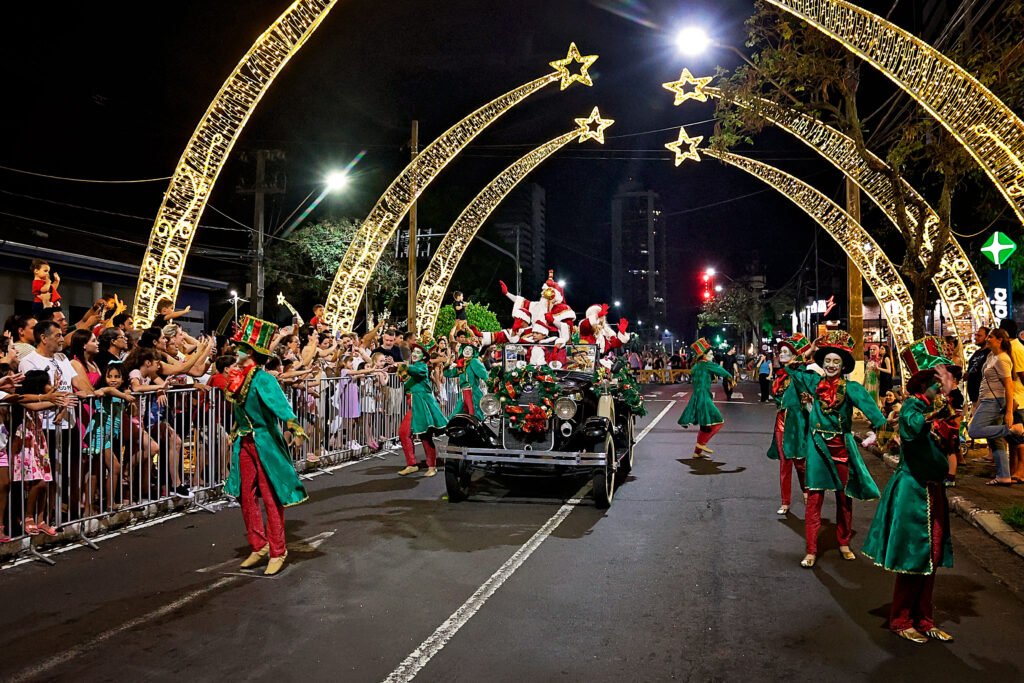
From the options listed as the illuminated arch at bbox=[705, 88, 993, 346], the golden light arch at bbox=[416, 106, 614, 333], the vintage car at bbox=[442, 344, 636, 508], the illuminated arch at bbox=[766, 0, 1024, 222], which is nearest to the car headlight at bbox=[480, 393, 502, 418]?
the vintage car at bbox=[442, 344, 636, 508]

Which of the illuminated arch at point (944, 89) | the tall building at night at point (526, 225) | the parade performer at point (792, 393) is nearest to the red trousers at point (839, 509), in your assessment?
the parade performer at point (792, 393)

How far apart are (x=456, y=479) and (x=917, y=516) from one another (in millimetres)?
5440

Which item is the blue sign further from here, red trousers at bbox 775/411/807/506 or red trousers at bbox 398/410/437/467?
red trousers at bbox 398/410/437/467

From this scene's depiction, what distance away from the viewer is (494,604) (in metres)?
6.02

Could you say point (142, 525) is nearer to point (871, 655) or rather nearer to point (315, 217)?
point (871, 655)

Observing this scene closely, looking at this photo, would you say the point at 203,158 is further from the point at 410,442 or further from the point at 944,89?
the point at 944,89

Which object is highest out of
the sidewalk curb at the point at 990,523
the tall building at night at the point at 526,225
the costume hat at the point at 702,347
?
the tall building at night at the point at 526,225

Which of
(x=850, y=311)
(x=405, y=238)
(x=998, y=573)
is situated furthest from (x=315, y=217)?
(x=998, y=573)

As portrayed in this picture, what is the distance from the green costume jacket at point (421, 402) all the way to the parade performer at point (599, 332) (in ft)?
7.46

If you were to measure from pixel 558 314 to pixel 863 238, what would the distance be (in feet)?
29.0

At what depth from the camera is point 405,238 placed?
3612 centimetres

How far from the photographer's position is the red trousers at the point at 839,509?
7.23 meters

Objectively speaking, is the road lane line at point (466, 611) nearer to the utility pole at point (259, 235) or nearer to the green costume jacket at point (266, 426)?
the green costume jacket at point (266, 426)

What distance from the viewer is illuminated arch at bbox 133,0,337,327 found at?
1143 centimetres
